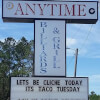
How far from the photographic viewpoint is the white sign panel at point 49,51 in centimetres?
1378

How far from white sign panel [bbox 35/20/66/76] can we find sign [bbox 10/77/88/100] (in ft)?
1.20

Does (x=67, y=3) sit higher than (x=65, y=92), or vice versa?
(x=67, y=3)

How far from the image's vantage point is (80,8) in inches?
568

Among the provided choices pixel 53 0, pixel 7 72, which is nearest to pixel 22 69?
pixel 7 72

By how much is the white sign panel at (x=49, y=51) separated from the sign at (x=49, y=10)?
557mm

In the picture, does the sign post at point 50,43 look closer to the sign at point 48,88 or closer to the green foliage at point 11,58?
the sign at point 48,88

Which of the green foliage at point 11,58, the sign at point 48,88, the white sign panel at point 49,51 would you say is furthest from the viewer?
the green foliage at point 11,58

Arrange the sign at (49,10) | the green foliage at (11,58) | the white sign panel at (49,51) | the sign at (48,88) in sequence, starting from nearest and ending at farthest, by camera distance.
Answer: the sign at (48,88), the white sign panel at (49,51), the sign at (49,10), the green foliage at (11,58)

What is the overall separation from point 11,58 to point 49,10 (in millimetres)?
58202

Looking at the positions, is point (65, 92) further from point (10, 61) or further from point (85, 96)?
point (10, 61)

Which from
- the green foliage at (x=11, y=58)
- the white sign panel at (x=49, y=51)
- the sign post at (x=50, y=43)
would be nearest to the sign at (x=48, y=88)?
the sign post at (x=50, y=43)

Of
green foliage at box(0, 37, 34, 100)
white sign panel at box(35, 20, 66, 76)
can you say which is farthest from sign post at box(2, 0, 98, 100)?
green foliage at box(0, 37, 34, 100)

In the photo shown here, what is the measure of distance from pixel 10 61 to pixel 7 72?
8.11ft

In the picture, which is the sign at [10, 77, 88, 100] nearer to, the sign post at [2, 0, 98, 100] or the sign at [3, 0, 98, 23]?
the sign post at [2, 0, 98, 100]
